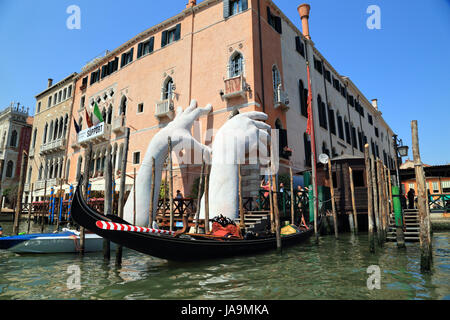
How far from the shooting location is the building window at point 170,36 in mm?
17531

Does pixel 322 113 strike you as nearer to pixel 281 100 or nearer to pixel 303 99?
pixel 303 99

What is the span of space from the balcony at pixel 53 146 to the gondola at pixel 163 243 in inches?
815

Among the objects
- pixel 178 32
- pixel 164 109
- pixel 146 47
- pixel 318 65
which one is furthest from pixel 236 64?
pixel 318 65

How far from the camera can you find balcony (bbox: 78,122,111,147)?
1917cm

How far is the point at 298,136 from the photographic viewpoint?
629 inches

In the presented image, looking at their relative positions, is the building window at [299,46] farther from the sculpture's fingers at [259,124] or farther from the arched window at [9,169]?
the arched window at [9,169]

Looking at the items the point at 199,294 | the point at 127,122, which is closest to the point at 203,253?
the point at 199,294

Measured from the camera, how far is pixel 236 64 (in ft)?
47.9

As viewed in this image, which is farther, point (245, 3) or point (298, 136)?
point (298, 136)

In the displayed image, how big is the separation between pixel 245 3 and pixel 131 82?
30.5ft

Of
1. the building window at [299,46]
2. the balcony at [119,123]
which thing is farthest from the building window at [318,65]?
the balcony at [119,123]

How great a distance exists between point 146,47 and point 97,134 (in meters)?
6.76

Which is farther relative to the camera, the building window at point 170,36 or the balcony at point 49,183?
the balcony at point 49,183
